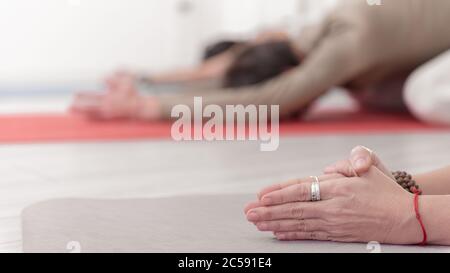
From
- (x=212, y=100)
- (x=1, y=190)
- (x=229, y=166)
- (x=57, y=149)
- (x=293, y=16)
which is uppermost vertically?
(x=293, y=16)

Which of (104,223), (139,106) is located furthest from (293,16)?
(104,223)

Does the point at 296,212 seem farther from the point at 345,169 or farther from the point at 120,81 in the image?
the point at 120,81

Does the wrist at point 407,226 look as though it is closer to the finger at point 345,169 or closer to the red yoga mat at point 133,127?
the finger at point 345,169

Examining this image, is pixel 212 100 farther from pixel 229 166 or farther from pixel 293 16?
pixel 293 16

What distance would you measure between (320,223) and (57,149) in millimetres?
1364

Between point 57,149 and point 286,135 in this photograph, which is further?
point 286,135

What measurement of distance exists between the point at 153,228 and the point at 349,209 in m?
0.35

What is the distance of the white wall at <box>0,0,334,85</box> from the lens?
191 inches

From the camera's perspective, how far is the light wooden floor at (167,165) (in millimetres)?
1626

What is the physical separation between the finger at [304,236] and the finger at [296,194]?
2.7 inches

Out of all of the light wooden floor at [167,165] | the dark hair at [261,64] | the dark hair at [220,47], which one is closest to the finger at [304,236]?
the light wooden floor at [167,165]

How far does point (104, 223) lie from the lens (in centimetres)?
126

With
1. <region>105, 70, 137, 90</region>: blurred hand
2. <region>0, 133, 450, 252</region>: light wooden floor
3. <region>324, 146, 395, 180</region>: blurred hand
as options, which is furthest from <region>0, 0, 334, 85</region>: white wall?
<region>324, 146, 395, 180</region>: blurred hand

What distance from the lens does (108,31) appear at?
5.08 m
